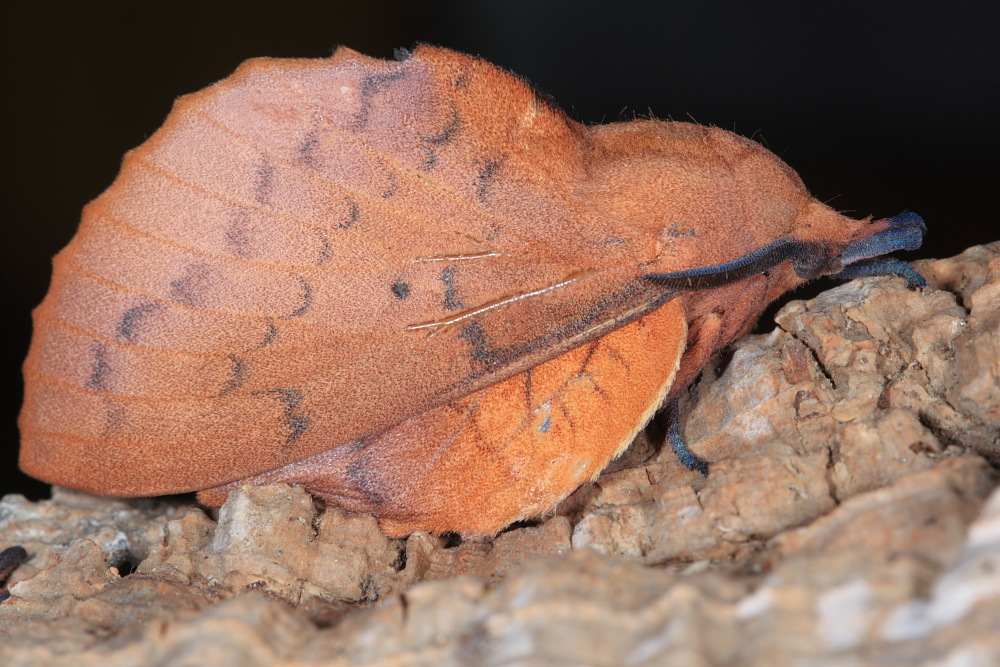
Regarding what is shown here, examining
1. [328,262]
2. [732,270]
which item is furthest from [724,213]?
[328,262]

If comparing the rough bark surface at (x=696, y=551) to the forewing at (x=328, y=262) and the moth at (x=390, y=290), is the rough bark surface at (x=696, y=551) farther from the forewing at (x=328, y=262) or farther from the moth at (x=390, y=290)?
the forewing at (x=328, y=262)

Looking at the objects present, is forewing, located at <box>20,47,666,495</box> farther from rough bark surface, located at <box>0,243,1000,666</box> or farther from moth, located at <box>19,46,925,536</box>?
rough bark surface, located at <box>0,243,1000,666</box>

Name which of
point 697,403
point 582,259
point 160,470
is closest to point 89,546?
point 160,470

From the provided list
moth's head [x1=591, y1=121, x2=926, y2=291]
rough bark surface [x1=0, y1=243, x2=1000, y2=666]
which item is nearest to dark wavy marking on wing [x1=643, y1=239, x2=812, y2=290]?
moth's head [x1=591, y1=121, x2=926, y2=291]

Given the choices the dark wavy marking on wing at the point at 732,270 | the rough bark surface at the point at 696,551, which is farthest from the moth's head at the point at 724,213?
the rough bark surface at the point at 696,551

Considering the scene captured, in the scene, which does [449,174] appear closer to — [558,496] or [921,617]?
[558,496]

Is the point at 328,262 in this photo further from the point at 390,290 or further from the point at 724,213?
the point at 724,213
